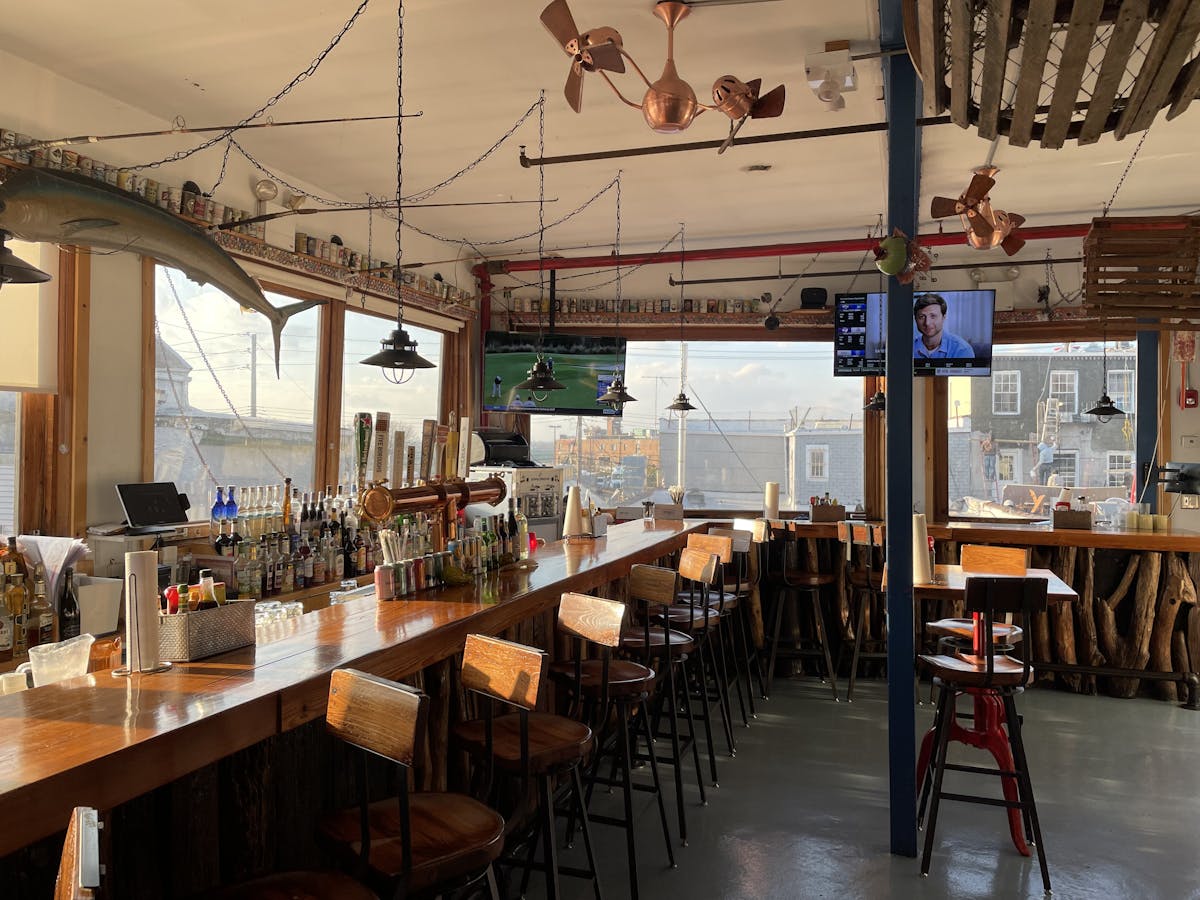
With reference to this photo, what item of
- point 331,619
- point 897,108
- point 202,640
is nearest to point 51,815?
point 202,640

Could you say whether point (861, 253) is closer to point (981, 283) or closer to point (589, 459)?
point (981, 283)

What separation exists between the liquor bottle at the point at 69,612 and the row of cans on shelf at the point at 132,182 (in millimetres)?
1784

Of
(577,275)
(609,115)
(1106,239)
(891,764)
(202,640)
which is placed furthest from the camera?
(577,275)

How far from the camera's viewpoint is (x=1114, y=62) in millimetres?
2016

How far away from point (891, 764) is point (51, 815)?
2.98 meters

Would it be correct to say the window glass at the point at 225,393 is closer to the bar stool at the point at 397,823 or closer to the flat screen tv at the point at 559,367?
the flat screen tv at the point at 559,367

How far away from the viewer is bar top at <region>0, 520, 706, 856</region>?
1485mm

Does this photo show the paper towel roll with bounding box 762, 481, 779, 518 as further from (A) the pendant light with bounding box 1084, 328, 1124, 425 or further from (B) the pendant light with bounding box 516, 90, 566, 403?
(A) the pendant light with bounding box 1084, 328, 1124, 425

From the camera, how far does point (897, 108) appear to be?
3549mm

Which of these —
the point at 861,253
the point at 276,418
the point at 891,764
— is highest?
the point at 861,253

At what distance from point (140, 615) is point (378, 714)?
74 cm

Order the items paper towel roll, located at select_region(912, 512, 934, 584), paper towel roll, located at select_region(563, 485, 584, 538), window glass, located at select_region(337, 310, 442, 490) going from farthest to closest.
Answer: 1. window glass, located at select_region(337, 310, 442, 490)
2. paper towel roll, located at select_region(563, 485, 584, 538)
3. paper towel roll, located at select_region(912, 512, 934, 584)

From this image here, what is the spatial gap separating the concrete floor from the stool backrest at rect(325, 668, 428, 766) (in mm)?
1639

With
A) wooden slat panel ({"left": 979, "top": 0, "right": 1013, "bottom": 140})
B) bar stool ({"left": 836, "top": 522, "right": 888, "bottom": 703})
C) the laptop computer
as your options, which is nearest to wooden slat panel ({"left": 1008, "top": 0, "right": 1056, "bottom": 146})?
wooden slat panel ({"left": 979, "top": 0, "right": 1013, "bottom": 140})
